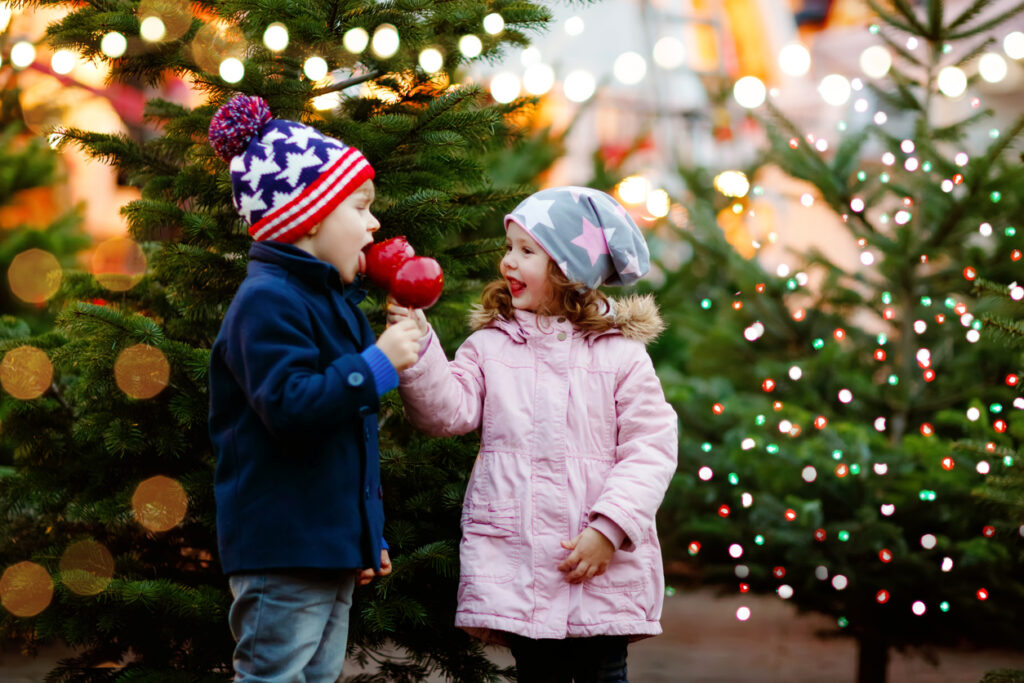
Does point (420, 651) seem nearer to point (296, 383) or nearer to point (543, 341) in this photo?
point (543, 341)

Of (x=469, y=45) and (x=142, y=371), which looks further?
(x=469, y=45)

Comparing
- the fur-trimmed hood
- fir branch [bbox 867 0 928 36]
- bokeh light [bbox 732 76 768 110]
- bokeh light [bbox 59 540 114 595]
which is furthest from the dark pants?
fir branch [bbox 867 0 928 36]

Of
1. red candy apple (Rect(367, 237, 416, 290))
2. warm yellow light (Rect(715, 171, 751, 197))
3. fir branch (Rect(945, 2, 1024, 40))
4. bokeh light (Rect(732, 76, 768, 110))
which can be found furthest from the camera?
warm yellow light (Rect(715, 171, 751, 197))

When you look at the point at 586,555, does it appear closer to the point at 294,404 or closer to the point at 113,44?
the point at 294,404

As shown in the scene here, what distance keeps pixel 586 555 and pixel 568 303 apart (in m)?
0.71

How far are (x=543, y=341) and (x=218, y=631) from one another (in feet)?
4.22

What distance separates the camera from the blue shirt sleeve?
2137mm

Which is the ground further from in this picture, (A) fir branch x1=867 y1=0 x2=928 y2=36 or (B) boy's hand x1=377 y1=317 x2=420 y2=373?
(A) fir branch x1=867 y1=0 x2=928 y2=36

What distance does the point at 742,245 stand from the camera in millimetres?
5418

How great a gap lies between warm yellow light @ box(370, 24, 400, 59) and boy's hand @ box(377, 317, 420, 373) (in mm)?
1016

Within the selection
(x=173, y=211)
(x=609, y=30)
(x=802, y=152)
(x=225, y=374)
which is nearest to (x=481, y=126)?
(x=173, y=211)

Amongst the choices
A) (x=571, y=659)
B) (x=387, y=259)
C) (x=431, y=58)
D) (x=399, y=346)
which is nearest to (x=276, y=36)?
(x=431, y=58)

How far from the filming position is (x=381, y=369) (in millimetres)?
2150

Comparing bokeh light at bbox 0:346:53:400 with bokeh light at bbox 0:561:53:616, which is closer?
bokeh light at bbox 0:561:53:616
